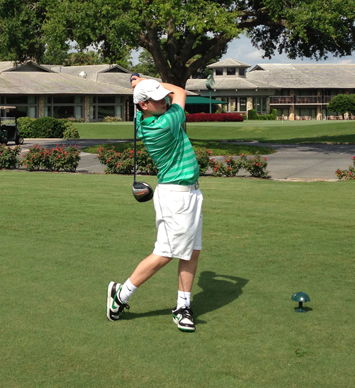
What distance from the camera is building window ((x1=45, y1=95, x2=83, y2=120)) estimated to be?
75.6m

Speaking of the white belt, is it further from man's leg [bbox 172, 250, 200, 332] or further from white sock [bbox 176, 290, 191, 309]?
white sock [bbox 176, 290, 191, 309]

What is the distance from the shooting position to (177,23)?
3009 centimetres

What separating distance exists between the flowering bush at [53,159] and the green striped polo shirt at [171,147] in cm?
1669

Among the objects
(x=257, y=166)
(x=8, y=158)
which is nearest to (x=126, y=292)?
(x=257, y=166)

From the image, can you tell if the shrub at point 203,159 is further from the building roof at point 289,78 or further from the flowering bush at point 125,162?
the building roof at point 289,78

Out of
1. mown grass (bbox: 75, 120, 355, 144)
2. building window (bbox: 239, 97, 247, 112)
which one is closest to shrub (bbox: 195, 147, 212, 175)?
mown grass (bbox: 75, 120, 355, 144)

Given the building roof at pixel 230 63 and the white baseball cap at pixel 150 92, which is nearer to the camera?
the white baseball cap at pixel 150 92

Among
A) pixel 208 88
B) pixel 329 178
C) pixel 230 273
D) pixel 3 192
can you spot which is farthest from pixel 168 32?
pixel 208 88

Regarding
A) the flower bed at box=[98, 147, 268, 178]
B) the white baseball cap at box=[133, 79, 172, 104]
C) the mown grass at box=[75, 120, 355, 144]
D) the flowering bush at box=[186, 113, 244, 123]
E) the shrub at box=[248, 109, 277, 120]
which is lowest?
the shrub at box=[248, 109, 277, 120]

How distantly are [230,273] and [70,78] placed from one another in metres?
71.3

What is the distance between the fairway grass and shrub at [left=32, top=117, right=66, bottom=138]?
39.7 meters

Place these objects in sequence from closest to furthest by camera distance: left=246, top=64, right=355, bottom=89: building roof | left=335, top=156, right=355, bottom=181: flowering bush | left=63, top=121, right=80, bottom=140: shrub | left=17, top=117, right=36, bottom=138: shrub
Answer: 1. left=335, top=156, right=355, bottom=181: flowering bush
2. left=63, top=121, right=80, bottom=140: shrub
3. left=17, top=117, right=36, bottom=138: shrub
4. left=246, top=64, right=355, bottom=89: building roof

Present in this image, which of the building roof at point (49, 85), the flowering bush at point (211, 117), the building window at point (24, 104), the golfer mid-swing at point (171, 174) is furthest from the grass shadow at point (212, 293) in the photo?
the building window at point (24, 104)

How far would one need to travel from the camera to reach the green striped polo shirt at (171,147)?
6.13 m
